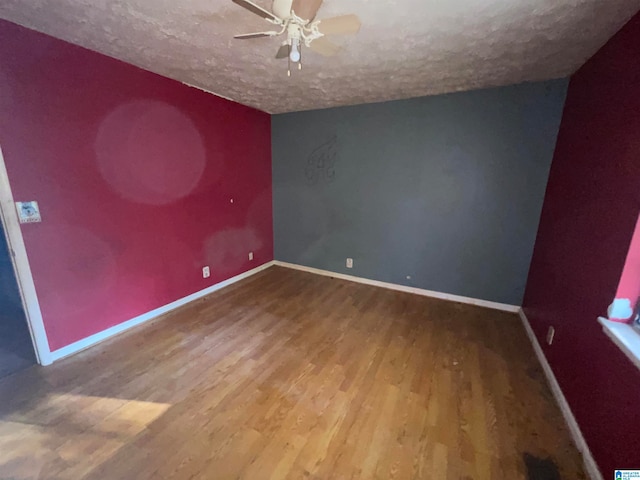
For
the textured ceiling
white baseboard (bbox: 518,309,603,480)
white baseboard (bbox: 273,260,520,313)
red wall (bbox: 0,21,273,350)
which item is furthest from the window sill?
red wall (bbox: 0,21,273,350)

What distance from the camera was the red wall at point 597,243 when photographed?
4.19 feet

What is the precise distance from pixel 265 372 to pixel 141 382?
0.86 m

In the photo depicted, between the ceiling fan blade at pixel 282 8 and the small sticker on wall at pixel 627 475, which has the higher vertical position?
the ceiling fan blade at pixel 282 8

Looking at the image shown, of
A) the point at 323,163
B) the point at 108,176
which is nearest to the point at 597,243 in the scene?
the point at 323,163

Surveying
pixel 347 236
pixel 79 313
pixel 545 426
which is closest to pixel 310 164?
pixel 347 236

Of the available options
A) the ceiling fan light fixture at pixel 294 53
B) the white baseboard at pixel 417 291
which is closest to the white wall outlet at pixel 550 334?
the white baseboard at pixel 417 291

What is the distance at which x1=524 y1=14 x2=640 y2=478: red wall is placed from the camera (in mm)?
1276

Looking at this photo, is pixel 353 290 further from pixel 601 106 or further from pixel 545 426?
pixel 601 106

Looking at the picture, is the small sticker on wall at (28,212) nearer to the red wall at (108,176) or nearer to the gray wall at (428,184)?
the red wall at (108,176)

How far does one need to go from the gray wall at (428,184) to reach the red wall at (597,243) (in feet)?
1.51

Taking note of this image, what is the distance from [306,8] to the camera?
4.29 ft

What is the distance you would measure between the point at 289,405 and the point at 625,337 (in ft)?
5.91

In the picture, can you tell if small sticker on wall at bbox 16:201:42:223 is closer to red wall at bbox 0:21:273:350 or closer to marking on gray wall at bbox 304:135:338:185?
red wall at bbox 0:21:273:350

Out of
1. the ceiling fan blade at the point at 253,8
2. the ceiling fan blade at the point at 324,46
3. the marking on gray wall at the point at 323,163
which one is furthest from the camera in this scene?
the marking on gray wall at the point at 323,163
